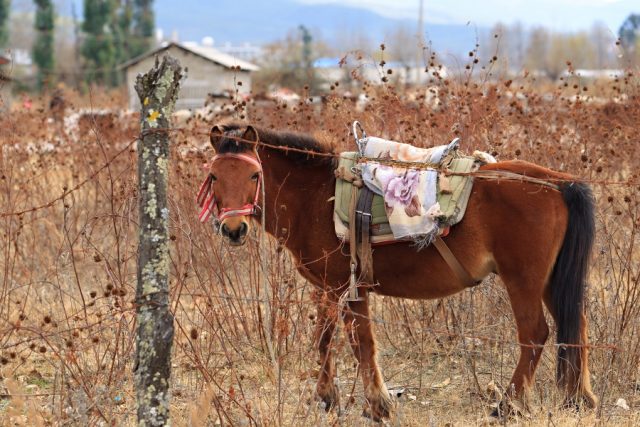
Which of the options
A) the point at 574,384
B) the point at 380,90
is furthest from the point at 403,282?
the point at 380,90

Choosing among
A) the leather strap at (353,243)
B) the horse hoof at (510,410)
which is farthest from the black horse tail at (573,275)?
the leather strap at (353,243)

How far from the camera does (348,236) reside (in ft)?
16.7

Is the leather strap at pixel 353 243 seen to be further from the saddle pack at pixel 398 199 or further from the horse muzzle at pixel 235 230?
the horse muzzle at pixel 235 230

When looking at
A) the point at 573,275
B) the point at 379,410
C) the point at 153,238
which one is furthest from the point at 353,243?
the point at 153,238

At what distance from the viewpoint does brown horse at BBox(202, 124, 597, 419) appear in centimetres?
488

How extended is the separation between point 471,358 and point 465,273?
80cm

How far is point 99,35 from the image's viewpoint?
197 ft

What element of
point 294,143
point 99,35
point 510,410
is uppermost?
point 294,143

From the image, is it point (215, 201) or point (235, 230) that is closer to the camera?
point (235, 230)

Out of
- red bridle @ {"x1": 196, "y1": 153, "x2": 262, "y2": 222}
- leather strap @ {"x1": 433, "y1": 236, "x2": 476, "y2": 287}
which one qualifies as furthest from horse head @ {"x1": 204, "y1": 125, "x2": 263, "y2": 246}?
leather strap @ {"x1": 433, "y1": 236, "x2": 476, "y2": 287}

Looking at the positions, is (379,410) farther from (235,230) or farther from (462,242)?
(235,230)

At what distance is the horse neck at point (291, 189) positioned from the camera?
5.22 metres

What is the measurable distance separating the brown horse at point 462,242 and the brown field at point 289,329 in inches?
7.8

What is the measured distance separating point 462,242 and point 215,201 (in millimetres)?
1409
